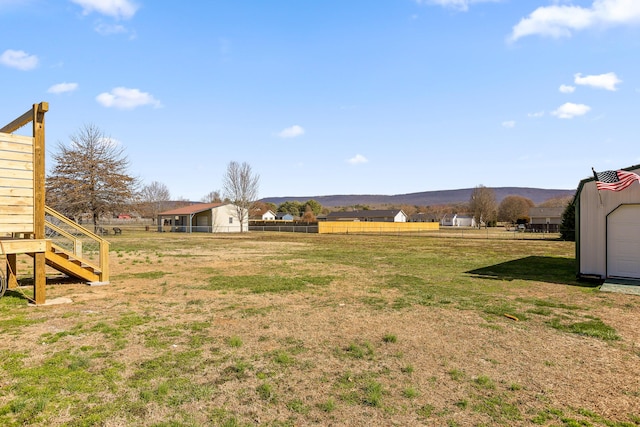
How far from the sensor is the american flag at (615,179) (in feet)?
35.5

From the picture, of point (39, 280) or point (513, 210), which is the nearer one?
point (39, 280)

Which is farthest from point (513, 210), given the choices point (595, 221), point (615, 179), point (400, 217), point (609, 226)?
point (615, 179)

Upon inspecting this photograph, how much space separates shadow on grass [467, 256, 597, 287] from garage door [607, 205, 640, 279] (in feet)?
3.93

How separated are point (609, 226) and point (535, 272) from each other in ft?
9.63

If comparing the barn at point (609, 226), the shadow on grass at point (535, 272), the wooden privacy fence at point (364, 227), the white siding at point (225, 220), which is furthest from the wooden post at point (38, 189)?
the wooden privacy fence at point (364, 227)

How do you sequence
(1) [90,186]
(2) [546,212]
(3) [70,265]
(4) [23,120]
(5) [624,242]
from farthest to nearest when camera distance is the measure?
(2) [546,212] → (1) [90,186] → (5) [624,242] → (3) [70,265] → (4) [23,120]

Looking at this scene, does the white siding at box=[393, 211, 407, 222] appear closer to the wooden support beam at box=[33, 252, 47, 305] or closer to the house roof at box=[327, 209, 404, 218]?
the house roof at box=[327, 209, 404, 218]

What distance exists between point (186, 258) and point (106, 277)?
21.7 feet

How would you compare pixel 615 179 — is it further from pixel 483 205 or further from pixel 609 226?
pixel 483 205

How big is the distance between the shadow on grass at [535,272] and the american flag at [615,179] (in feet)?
9.81

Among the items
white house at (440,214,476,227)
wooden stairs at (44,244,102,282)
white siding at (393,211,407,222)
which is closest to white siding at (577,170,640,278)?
wooden stairs at (44,244,102,282)

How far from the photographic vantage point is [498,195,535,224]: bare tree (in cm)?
9688

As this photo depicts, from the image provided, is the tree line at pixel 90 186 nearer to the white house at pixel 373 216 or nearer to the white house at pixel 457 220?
the white house at pixel 373 216

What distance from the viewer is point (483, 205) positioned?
282 ft
